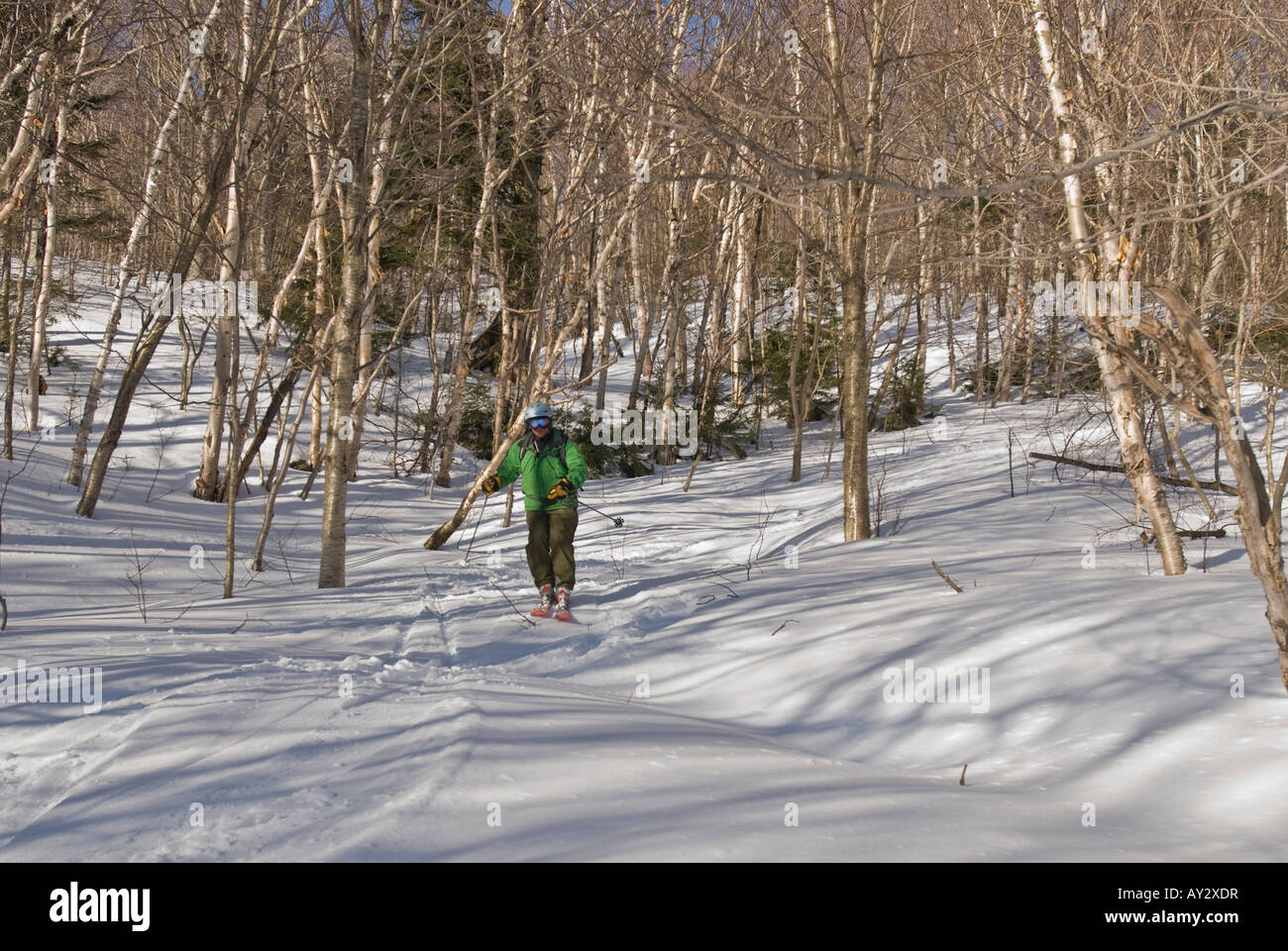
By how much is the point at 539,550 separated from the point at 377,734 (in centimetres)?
385

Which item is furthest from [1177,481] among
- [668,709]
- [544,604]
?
[668,709]

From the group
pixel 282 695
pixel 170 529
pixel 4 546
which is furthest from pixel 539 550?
pixel 170 529

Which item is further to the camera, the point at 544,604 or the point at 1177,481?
the point at 1177,481

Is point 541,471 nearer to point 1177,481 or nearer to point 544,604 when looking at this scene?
point 544,604

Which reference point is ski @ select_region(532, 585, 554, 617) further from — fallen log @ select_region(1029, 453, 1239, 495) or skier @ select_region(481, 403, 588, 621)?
fallen log @ select_region(1029, 453, 1239, 495)

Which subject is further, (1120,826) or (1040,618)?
(1040,618)

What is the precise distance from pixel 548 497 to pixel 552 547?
1.40 feet

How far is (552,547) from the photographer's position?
321 inches

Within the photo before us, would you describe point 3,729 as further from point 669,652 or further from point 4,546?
point 4,546

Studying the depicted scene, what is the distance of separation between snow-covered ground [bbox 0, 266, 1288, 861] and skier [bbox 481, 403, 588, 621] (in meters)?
0.40

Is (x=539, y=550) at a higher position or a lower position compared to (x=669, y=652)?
higher

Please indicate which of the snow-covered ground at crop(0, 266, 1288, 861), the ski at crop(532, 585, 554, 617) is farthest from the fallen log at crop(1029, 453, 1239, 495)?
the ski at crop(532, 585, 554, 617)

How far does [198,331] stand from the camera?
30.5m

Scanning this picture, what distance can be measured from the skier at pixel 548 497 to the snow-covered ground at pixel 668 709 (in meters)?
0.40
